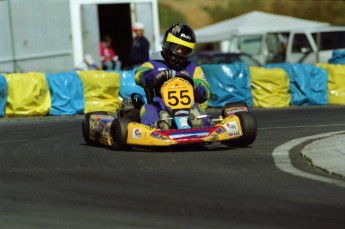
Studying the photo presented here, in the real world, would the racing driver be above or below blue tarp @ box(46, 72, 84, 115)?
above

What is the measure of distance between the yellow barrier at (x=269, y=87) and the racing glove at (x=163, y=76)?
321 inches

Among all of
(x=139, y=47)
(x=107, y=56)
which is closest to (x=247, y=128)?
(x=139, y=47)

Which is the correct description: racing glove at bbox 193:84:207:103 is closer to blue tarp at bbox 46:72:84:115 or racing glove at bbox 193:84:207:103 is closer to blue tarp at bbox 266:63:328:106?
blue tarp at bbox 46:72:84:115

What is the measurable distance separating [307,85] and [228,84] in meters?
1.53

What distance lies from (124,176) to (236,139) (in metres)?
2.66

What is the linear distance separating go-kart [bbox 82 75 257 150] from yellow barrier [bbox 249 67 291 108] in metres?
7.66

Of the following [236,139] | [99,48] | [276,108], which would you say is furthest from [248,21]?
[236,139]

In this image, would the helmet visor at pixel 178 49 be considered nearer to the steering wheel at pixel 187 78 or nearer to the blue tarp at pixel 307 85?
the steering wheel at pixel 187 78

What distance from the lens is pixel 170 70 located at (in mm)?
12383

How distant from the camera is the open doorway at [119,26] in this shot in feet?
90.8

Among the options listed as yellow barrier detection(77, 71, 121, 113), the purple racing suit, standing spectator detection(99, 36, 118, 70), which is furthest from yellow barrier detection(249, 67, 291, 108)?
the purple racing suit

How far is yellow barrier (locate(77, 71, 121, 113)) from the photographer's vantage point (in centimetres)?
1953

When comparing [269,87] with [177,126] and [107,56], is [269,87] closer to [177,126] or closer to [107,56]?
[107,56]

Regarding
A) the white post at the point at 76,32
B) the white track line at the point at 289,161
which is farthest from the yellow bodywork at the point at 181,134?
the white post at the point at 76,32
